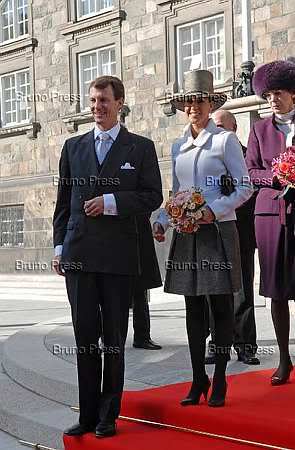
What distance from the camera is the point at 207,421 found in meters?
4.28

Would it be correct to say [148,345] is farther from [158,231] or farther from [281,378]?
[158,231]

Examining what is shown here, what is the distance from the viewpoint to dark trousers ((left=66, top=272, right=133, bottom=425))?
4.35m

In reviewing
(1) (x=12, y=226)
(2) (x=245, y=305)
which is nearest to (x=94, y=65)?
(1) (x=12, y=226)

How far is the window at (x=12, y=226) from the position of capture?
21.9 meters

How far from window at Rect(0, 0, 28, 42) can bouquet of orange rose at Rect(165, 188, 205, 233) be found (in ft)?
61.1

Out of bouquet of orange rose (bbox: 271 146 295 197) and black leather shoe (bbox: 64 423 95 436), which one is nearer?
black leather shoe (bbox: 64 423 95 436)

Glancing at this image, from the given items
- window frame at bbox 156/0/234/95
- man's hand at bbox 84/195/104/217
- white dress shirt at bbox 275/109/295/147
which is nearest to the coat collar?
white dress shirt at bbox 275/109/295/147

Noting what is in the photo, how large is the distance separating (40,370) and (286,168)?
2962mm

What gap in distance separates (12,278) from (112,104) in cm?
1622

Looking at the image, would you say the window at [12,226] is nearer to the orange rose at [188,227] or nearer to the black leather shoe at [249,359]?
the black leather shoe at [249,359]

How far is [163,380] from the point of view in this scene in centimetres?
560

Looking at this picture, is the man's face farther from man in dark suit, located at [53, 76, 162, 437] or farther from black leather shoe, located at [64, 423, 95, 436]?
black leather shoe, located at [64, 423, 95, 436]

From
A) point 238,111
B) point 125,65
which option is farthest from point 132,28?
point 238,111

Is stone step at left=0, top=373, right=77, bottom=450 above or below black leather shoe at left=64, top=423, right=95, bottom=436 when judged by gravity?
below
